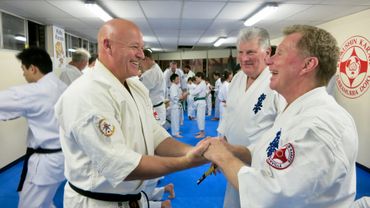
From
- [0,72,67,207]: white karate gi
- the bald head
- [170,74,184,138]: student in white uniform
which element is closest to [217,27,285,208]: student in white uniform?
the bald head

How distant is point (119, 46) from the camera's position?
4.68 ft

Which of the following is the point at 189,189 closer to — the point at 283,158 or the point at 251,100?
the point at 251,100

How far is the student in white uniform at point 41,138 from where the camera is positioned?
8.24 ft

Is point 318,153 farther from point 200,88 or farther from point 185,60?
point 185,60

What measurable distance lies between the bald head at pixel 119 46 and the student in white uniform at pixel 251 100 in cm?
100

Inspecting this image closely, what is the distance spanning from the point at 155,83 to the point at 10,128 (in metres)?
2.46

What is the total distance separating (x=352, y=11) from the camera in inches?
204

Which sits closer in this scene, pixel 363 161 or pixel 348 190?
pixel 348 190

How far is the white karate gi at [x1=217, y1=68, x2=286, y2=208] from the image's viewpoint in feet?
6.72

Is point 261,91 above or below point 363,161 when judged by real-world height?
above

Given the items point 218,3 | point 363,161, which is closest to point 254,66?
point 218,3

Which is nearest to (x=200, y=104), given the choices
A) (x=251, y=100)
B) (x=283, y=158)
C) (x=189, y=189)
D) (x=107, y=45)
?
(x=189, y=189)

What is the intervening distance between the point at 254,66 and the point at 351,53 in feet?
13.2

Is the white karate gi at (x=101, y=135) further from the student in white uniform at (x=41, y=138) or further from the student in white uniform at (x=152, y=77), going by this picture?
the student in white uniform at (x=152, y=77)
